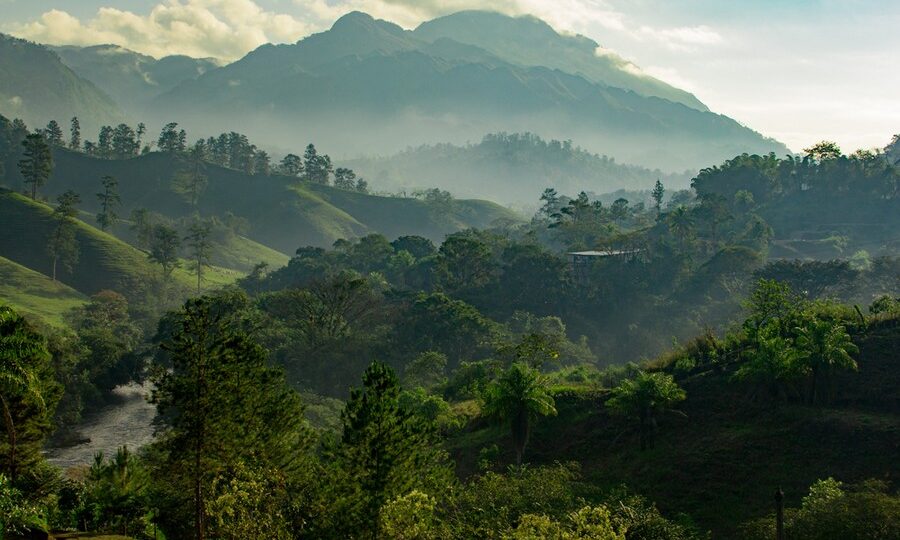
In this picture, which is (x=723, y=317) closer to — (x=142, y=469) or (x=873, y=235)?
(x=873, y=235)

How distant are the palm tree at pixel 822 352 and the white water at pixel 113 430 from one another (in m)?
59.4

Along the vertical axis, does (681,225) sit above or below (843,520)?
above

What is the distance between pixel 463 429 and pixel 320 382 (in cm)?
3819

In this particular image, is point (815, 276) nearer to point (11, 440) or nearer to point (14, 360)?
point (11, 440)

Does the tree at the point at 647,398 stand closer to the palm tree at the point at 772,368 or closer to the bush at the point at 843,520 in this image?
the palm tree at the point at 772,368

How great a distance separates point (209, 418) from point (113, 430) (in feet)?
211

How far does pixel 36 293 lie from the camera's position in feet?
458

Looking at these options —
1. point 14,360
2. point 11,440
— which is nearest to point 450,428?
point 11,440

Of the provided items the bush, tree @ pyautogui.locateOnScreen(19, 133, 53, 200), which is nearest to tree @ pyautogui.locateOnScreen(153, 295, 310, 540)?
the bush

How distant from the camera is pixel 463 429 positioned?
56469 mm

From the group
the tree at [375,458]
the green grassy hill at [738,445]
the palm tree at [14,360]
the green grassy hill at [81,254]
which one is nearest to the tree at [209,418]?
the tree at [375,458]

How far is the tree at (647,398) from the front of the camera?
141 feet

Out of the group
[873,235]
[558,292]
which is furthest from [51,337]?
[873,235]

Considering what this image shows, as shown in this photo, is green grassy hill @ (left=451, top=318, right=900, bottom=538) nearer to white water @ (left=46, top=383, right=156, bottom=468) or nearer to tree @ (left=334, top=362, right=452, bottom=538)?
tree @ (left=334, top=362, right=452, bottom=538)
